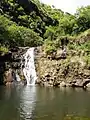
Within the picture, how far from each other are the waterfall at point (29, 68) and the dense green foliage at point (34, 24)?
537cm

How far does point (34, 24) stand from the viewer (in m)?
139

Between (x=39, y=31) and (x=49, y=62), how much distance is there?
2428 inches

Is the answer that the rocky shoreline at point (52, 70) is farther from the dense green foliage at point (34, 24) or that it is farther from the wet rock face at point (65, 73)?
the dense green foliage at point (34, 24)

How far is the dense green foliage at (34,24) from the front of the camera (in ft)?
318

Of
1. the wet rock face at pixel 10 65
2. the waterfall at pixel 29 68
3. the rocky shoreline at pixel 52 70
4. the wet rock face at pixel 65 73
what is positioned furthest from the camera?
the waterfall at pixel 29 68

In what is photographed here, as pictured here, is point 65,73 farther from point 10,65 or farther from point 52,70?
point 10,65

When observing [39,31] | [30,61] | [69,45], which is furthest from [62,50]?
[39,31]

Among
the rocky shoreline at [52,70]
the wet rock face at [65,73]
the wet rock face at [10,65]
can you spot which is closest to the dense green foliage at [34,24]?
the rocky shoreline at [52,70]

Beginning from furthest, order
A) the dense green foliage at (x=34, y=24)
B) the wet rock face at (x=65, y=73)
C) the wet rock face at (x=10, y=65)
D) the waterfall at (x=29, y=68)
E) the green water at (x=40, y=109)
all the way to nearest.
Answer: the dense green foliage at (x=34, y=24) < the waterfall at (x=29, y=68) < the wet rock face at (x=10, y=65) < the wet rock face at (x=65, y=73) < the green water at (x=40, y=109)

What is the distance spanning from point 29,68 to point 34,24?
197ft

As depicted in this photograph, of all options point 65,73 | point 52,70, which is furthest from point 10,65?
point 65,73

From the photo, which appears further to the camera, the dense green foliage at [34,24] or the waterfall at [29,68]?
the dense green foliage at [34,24]

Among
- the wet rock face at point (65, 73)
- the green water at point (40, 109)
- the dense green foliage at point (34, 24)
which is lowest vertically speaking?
the green water at point (40, 109)

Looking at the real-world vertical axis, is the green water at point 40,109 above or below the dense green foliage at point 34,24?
below
